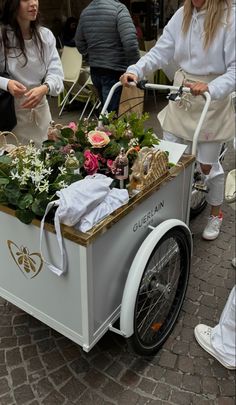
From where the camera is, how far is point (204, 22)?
7.32ft

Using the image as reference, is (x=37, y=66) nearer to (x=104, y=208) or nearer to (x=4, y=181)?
(x=4, y=181)

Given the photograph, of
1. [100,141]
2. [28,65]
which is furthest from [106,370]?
[28,65]

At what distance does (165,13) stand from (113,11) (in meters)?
4.11

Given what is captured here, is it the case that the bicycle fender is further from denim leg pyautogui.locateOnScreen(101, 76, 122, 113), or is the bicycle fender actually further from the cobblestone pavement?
denim leg pyautogui.locateOnScreen(101, 76, 122, 113)

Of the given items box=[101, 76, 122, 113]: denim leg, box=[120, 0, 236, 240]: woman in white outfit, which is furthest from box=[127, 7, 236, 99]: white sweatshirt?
box=[101, 76, 122, 113]: denim leg

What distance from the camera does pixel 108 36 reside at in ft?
12.7

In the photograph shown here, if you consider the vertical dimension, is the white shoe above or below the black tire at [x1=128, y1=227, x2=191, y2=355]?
below

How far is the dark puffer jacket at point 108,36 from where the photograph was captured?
3707 mm

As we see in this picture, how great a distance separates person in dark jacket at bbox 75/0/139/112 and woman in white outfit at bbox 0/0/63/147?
1.32m

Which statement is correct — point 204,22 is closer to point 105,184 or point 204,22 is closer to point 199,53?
point 199,53

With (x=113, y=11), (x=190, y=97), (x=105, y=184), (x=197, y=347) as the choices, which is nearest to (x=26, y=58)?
(x=190, y=97)

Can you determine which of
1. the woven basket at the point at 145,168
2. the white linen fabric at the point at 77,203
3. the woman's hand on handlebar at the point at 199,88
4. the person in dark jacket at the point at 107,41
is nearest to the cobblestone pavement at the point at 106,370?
the white linen fabric at the point at 77,203

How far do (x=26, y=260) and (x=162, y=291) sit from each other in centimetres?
78

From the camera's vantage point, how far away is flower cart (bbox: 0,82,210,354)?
1591 mm
